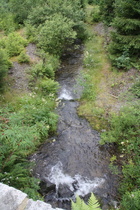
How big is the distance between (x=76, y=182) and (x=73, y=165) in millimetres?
661

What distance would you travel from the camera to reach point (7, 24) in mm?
16422

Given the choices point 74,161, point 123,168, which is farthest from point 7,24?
point 123,168

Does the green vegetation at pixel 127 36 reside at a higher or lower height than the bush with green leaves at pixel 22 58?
higher

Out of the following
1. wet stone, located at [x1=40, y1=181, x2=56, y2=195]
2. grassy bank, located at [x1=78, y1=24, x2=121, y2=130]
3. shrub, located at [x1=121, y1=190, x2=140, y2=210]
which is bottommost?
wet stone, located at [x1=40, y1=181, x2=56, y2=195]

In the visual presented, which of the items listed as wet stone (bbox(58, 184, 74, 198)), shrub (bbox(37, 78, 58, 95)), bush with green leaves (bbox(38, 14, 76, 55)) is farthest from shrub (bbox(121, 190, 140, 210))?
bush with green leaves (bbox(38, 14, 76, 55))

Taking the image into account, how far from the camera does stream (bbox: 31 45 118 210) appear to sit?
16.4 ft

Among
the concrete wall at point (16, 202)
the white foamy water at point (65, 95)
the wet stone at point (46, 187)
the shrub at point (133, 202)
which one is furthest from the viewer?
the white foamy water at point (65, 95)

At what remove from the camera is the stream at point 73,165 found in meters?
5.00

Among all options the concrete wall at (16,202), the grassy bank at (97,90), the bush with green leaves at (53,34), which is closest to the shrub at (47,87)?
the grassy bank at (97,90)

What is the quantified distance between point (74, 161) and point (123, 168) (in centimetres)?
176

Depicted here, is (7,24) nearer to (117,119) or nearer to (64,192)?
(117,119)

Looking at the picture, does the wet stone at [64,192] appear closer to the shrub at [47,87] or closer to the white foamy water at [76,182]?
the white foamy water at [76,182]

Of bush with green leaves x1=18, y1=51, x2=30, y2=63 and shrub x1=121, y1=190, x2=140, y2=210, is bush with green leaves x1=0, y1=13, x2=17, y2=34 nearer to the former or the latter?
bush with green leaves x1=18, y1=51, x2=30, y2=63

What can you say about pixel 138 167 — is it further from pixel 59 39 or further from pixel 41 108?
pixel 59 39
